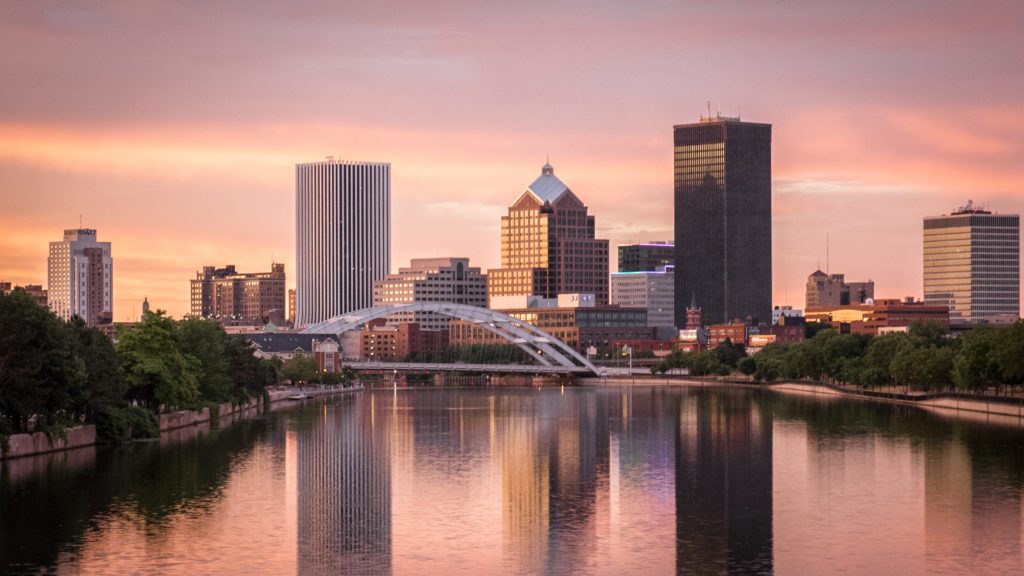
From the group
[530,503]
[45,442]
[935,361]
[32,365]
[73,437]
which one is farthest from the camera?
[935,361]

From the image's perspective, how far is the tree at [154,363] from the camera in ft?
331

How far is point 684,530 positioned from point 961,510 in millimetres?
11711

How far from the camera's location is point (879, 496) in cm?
6244

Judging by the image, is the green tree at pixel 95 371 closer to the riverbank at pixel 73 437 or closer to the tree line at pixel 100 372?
the tree line at pixel 100 372

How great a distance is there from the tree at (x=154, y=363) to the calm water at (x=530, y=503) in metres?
3.13

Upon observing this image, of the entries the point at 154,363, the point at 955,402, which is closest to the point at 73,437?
the point at 154,363

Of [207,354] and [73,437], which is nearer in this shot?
[73,437]

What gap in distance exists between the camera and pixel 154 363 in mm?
100688

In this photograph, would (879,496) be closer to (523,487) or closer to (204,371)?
(523,487)

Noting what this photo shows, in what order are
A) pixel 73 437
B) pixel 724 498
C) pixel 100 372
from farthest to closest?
1. pixel 100 372
2. pixel 73 437
3. pixel 724 498

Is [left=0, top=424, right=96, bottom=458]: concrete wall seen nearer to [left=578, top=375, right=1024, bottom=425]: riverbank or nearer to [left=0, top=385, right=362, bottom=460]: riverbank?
[left=0, top=385, right=362, bottom=460]: riverbank

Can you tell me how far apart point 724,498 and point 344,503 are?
14321 millimetres

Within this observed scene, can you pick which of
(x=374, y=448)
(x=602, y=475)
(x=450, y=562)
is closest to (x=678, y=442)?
(x=374, y=448)

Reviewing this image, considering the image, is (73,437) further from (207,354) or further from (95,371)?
(207,354)
